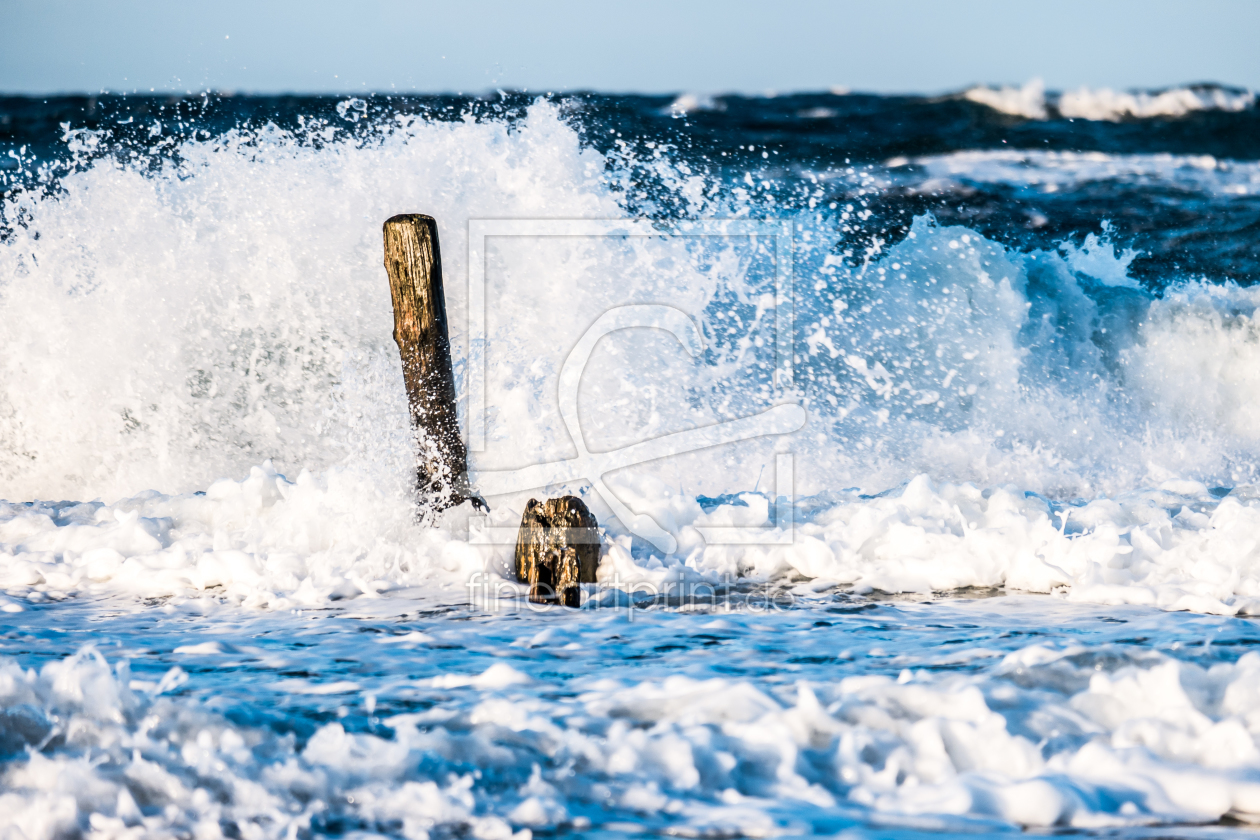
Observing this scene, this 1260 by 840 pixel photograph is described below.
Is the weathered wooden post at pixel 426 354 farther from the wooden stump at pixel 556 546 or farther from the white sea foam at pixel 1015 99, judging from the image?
the white sea foam at pixel 1015 99

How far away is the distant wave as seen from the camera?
16.9 metres

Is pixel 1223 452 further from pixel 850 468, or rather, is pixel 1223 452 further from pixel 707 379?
pixel 707 379

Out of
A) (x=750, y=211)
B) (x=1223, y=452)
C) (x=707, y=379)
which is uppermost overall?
(x=750, y=211)

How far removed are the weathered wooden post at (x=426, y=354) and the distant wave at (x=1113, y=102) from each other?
48.5 ft

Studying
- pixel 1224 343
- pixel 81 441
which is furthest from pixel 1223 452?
pixel 81 441

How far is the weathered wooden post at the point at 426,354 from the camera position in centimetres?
479

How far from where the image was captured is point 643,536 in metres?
5.22

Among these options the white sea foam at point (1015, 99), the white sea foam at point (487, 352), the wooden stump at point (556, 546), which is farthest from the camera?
the white sea foam at point (1015, 99)

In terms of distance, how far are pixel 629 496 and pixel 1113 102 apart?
51.3ft

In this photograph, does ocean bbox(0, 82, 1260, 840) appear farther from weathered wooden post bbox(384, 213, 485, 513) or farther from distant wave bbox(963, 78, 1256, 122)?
distant wave bbox(963, 78, 1256, 122)

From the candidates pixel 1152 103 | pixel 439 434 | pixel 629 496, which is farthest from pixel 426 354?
pixel 1152 103

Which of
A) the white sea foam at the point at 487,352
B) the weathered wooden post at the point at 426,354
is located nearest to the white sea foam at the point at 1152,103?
the white sea foam at the point at 487,352

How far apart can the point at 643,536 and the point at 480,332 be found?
286 centimetres

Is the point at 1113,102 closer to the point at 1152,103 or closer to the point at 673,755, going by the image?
the point at 1152,103
